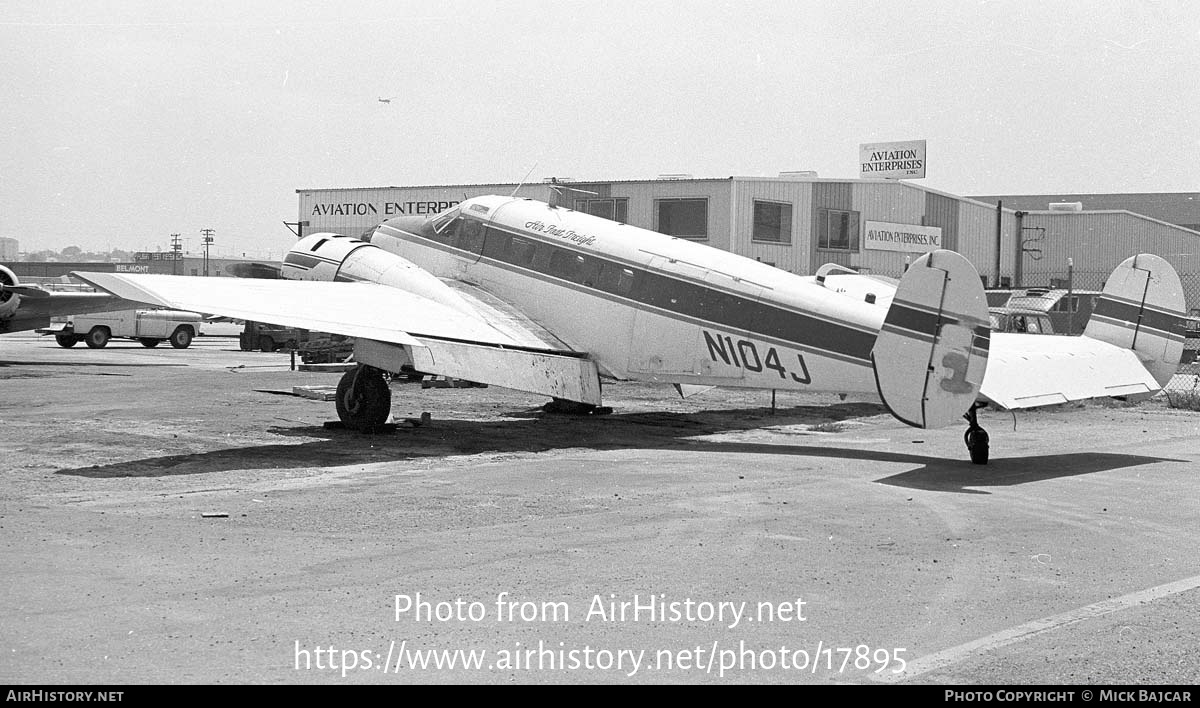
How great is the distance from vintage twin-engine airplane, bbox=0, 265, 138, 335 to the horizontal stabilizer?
26484 mm

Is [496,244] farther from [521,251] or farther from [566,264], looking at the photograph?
[566,264]

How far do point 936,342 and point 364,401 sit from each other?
849 centimetres

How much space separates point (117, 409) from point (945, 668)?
16.9m

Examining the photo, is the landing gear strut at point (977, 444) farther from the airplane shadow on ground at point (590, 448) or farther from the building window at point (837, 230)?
the building window at point (837, 230)

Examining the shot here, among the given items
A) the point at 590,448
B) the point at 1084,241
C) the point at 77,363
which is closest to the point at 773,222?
the point at 1084,241

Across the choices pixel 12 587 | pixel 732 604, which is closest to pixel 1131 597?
pixel 732 604

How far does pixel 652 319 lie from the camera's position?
58.2 feet

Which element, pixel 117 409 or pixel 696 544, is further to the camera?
pixel 117 409

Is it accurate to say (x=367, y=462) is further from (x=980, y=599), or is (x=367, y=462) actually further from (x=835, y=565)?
(x=980, y=599)

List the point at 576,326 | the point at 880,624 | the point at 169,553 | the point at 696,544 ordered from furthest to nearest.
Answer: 1. the point at 576,326
2. the point at 696,544
3. the point at 169,553
4. the point at 880,624

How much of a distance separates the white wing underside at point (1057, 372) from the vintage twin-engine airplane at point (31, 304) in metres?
26.8

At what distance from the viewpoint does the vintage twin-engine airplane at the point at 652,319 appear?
13.8 meters

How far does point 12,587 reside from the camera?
7738mm

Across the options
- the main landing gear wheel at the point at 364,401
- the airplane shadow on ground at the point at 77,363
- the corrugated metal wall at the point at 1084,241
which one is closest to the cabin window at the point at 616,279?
the main landing gear wheel at the point at 364,401
